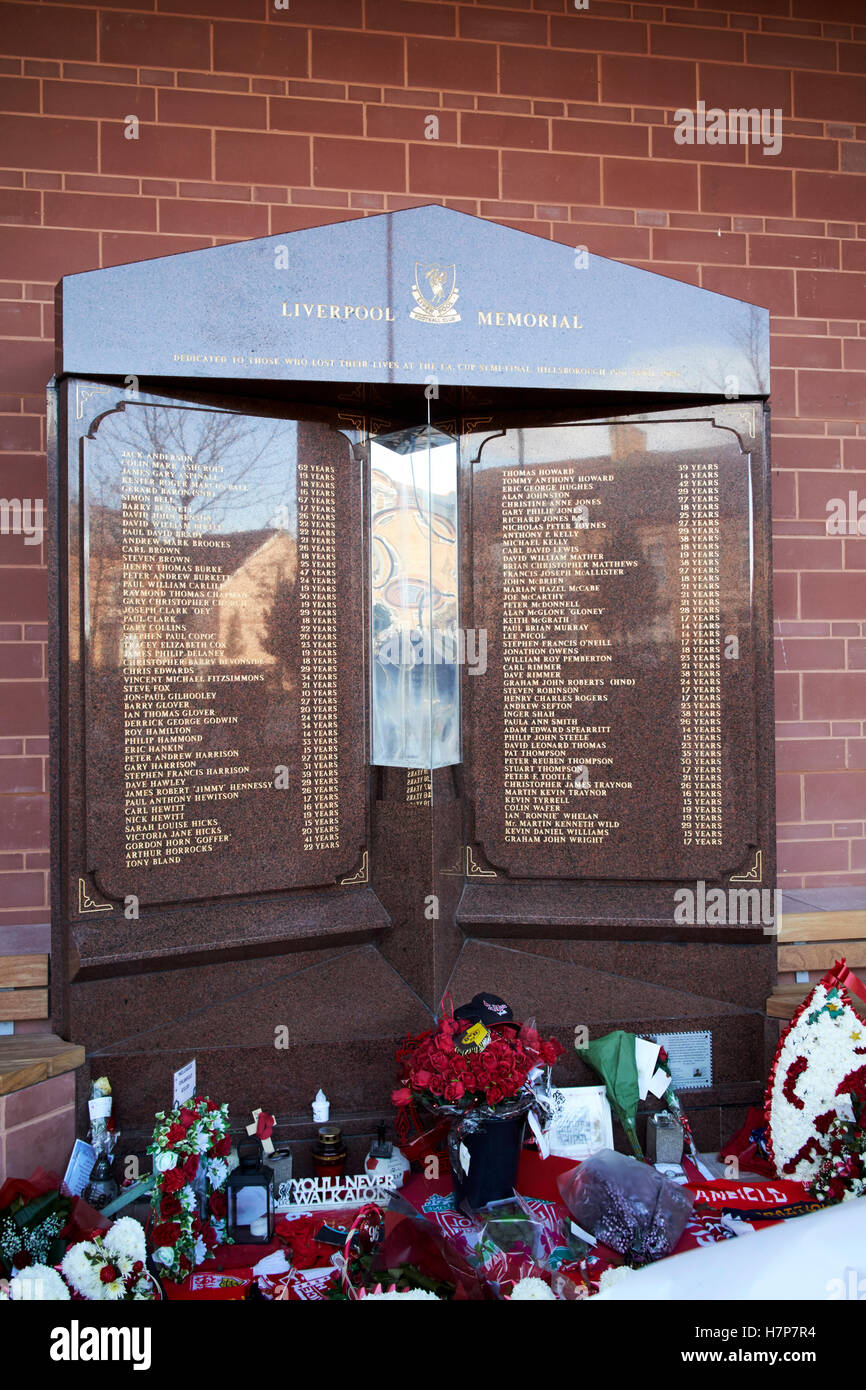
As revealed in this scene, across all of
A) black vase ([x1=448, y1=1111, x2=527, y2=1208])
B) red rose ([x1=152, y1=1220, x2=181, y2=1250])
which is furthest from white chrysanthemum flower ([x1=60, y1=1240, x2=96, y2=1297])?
black vase ([x1=448, y1=1111, x2=527, y2=1208])

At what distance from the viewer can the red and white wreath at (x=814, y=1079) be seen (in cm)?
267

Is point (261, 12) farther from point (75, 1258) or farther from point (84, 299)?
point (75, 1258)

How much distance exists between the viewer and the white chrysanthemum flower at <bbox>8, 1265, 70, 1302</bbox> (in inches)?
74.7

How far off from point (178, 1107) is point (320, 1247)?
51cm

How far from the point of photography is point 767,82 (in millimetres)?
3936

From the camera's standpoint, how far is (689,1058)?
3.12 metres

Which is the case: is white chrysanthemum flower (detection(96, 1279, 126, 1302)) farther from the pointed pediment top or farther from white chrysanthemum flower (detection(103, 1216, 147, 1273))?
the pointed pediment top

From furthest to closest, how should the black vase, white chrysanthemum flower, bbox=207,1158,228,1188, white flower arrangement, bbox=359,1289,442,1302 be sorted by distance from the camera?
the black vase
white chrysanthemum flower, bbox=207,1158,228,1188
white flower arrangement, bbox=359,1289,442,1302

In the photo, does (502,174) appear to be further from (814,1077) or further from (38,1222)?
(38,1222)

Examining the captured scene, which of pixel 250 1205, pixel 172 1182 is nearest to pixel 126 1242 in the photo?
pixel 172 1182

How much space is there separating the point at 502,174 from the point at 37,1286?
3.86 metres

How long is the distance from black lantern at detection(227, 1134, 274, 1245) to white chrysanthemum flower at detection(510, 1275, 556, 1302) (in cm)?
86

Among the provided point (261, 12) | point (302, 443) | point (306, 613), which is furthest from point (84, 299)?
point (261, 12)

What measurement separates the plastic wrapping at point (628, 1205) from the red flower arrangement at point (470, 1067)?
281 mm
